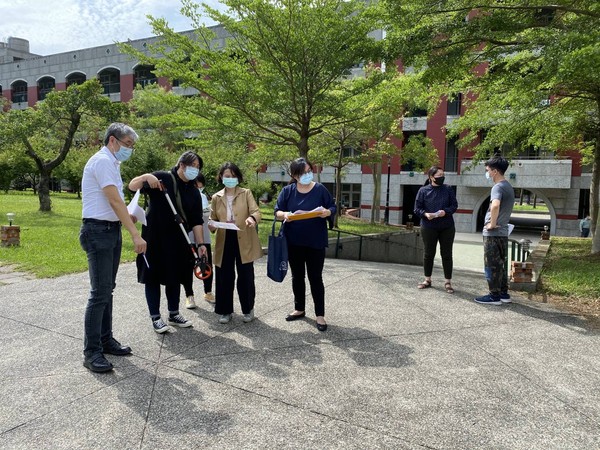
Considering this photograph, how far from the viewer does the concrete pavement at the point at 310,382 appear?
2455 millimetres

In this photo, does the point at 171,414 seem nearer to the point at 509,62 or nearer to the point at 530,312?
the point at 530,312

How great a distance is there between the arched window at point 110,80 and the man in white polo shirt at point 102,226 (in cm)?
4332

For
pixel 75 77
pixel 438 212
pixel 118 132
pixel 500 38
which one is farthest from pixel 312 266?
pixel 75 77

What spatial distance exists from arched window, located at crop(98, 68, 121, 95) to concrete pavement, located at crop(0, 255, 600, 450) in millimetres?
42076

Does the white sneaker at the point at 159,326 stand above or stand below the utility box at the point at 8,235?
below

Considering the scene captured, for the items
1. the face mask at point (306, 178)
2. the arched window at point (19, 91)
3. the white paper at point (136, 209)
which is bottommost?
the white paper at point (136, 209)

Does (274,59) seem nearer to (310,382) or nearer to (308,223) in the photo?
(308,223)

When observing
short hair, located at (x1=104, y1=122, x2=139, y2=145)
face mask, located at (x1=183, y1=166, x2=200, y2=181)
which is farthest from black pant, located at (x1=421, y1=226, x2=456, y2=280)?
short hair, located at (x1=104, y1=122, x2=139, y2=145)

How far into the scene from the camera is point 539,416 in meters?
2.70

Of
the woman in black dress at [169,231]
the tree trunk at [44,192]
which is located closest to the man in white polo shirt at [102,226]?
the woman in black dress at [169,231]

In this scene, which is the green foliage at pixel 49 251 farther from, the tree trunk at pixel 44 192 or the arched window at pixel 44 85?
the arched window at pixel 44 85

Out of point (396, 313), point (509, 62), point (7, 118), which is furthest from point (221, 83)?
point (7, 118)

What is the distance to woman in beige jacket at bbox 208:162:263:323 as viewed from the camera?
4.29 m

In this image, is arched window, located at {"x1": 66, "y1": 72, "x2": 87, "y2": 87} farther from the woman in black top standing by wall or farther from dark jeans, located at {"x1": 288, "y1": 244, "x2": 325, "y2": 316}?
dark jeans, located at {"x1": 288, "y1": 244, "x2": 325, "y2": 316}
